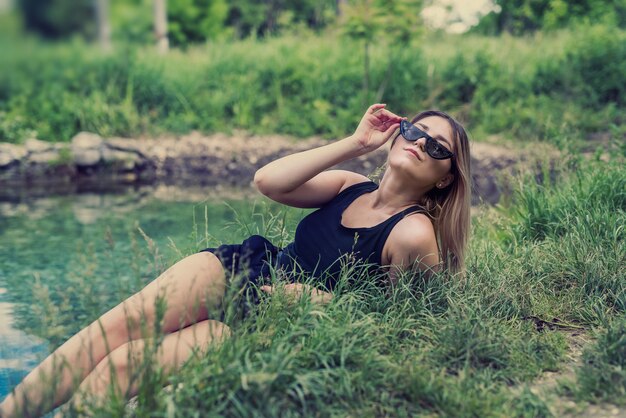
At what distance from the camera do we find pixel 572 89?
462 inches

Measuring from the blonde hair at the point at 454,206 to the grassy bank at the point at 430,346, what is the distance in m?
0.14

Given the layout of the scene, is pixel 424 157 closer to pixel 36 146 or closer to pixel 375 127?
pixel 375 127

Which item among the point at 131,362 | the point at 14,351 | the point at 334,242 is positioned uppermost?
the point at 334,242

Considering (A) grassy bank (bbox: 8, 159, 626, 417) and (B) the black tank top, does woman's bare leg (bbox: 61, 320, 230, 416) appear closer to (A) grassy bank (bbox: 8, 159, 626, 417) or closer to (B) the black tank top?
(A) grassy bank (bbox: 8, 159, 626, 417)

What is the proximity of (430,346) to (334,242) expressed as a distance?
0.69 m

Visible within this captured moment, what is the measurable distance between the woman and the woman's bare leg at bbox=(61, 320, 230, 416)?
0.9 inches

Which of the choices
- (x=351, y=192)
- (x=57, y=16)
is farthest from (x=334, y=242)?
(x=57, y=16)

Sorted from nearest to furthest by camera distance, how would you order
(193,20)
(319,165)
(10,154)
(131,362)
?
(131,362)
(319,165)
(10,154)
(193,20)

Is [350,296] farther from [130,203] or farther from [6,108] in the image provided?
[6,108]

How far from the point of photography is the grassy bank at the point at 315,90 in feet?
38.4

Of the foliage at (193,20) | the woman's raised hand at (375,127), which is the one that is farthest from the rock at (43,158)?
the foliage at (193,20)

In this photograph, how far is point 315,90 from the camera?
1254cm

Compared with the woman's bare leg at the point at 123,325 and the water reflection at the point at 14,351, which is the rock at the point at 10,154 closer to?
the water reflection at the point at 14,351

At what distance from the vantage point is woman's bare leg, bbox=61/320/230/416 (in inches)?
100
